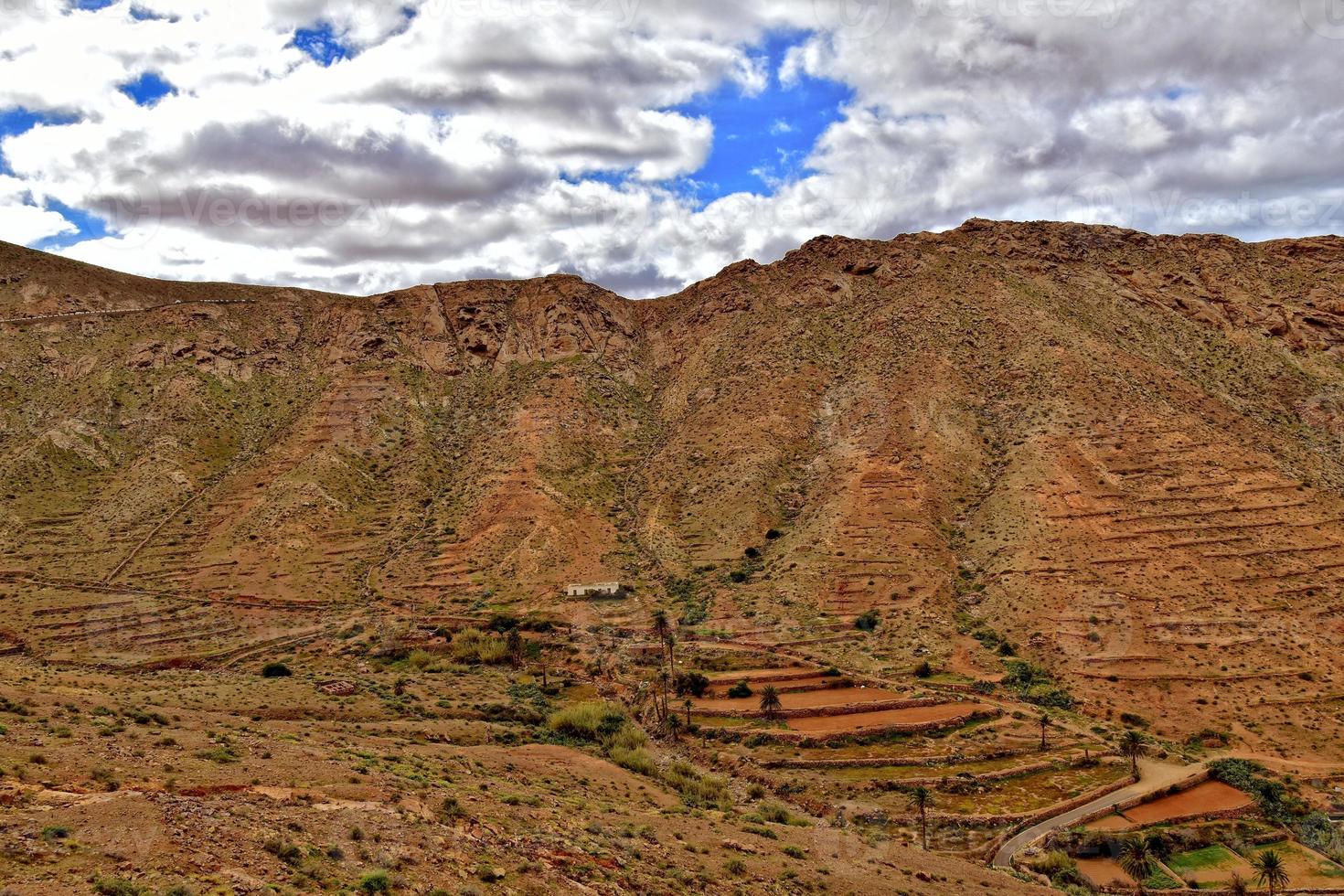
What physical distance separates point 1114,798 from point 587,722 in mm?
28321

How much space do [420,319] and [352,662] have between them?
238ft

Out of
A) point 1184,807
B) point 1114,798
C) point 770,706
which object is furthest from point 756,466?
point 1184,807

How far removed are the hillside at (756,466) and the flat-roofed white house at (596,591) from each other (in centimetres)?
108

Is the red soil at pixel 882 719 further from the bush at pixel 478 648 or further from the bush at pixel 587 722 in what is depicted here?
the bush at pixel 478 648

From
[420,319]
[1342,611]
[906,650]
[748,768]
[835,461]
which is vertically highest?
[420,319]

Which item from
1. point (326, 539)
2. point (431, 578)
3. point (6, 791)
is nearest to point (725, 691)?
point (431, 578)

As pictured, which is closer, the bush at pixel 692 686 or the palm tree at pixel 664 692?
the palm tree at pixel 664 692

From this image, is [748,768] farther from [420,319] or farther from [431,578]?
[420,319]

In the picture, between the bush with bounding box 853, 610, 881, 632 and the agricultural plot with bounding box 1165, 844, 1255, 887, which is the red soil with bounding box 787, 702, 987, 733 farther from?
the agricultural plot with bounding box 1165, 844, 1255, 887

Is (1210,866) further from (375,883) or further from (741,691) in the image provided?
(375,883)

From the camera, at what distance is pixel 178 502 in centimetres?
8344

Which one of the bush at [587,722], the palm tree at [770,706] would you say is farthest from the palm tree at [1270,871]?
the bush at [587,722]

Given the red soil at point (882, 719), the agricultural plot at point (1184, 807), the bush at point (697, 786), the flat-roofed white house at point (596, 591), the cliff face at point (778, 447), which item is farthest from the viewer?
the flat-roofed white house at point (596, 591)

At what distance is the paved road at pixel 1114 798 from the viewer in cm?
3656
